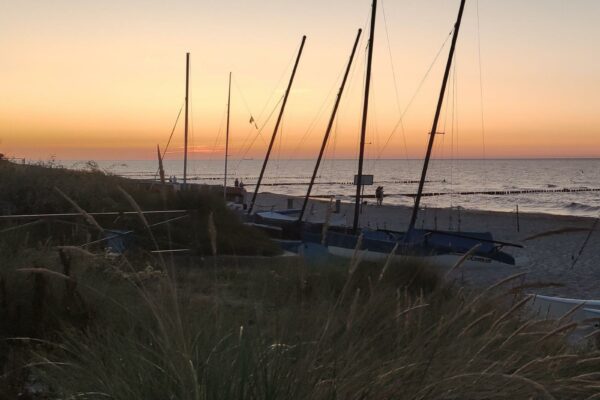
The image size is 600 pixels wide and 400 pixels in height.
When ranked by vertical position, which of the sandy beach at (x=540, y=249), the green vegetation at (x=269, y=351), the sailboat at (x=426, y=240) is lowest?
the sandy beach at (x=540, y=249)

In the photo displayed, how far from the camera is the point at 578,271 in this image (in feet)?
66.6

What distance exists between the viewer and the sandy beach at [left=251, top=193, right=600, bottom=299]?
1351 centimetres

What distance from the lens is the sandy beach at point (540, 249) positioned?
13.5 m

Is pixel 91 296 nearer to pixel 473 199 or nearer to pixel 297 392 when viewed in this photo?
pixel 297 392

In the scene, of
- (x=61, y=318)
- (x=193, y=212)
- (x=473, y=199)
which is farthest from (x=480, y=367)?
(x=473, y=199)

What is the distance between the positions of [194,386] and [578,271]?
19.9 m

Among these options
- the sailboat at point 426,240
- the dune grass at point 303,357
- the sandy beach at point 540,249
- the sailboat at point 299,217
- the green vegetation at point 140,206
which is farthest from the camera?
the sailboat at point 299,217

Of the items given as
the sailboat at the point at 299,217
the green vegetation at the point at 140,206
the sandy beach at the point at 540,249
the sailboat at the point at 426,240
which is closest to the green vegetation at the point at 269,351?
the sandy beach at the point at 540,249

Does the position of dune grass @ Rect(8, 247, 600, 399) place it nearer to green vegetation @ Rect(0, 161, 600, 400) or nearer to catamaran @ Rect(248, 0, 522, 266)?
green vegetation @ Rect(0, 161, 600, 400)

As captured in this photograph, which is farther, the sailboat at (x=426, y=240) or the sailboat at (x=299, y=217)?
the sailboat at (x=299, y=217)

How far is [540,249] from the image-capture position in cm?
2600

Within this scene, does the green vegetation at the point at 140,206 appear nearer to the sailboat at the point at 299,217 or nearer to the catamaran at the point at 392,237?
the catamaran at the point at 392,237

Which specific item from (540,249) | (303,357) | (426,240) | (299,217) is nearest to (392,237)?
(426,240)

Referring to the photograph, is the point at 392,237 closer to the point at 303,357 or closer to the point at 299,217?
the point at 299,217
